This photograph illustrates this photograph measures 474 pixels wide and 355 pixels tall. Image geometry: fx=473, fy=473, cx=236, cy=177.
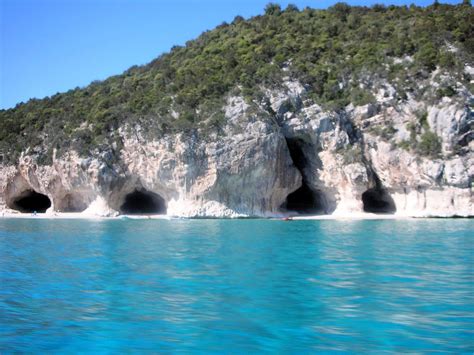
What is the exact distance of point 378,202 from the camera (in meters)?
43.9

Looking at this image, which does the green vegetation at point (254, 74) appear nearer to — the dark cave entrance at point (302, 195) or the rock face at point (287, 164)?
the rock face at point (287, 164)

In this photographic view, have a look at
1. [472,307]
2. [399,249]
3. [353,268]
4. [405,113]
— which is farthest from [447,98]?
[472,307]

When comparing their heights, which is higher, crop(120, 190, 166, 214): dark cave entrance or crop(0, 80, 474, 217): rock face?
crop(0, 80, 474, 217): rock face

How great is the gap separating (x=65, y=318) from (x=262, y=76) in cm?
3976

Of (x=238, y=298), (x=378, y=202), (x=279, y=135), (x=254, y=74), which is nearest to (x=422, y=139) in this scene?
(x=378, y=202)

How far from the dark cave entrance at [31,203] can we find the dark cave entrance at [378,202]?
34689 mm

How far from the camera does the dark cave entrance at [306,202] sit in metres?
43.3

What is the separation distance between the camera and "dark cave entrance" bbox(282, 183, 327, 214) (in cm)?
4332

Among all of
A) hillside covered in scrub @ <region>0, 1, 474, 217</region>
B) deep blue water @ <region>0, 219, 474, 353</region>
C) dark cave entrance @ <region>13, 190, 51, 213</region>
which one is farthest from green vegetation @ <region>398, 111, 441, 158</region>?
dark cave entrance @ <region>13, 190, 51, 213</region>

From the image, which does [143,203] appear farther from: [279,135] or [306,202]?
[279,135]

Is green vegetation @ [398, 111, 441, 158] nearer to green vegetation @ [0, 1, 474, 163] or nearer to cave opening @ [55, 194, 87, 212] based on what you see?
green vegetation @ [0, 1, 474, 163]

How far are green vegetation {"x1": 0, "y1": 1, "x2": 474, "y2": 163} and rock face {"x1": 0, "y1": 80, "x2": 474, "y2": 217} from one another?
145cm

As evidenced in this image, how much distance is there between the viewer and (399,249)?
675 inches

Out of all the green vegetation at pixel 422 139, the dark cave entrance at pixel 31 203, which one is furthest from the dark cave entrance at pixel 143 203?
the green vegetation at pixel 422 139
